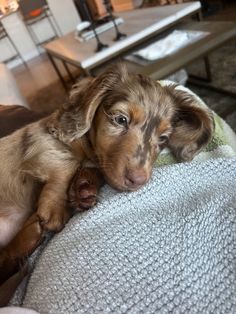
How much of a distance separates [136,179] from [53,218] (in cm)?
33

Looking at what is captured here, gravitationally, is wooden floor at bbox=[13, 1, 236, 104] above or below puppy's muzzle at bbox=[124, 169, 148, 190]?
below

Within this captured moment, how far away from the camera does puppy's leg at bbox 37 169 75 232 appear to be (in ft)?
4.05

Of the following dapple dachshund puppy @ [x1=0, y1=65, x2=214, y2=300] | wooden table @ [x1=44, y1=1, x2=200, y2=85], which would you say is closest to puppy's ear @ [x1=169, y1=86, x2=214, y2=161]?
dapple dachshund puppy @ [x1=0, y1=65, x2=214, y2=300]

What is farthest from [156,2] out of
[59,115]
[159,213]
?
[159,213]

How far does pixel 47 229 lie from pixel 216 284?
2.14ft

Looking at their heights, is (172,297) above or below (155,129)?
above

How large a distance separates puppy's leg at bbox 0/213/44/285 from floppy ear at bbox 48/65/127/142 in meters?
0.37

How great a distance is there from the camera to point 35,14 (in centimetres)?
908

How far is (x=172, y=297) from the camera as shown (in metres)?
0.76

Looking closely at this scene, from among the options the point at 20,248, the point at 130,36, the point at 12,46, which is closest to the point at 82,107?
the point at 20,248

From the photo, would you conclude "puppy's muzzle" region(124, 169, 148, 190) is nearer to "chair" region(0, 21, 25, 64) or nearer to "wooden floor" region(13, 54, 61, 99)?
"wooden floor" region(13, 54, 61, 99)

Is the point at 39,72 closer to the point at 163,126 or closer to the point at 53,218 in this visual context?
the point at 163,126

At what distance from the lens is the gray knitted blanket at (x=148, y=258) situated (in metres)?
0.77

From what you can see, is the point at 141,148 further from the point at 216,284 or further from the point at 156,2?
the point at 156,2
